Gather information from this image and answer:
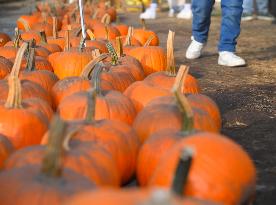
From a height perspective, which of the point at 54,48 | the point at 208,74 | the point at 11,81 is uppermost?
the point at 11,81

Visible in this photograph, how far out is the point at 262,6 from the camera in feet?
41.7

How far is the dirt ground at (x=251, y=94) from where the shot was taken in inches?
110

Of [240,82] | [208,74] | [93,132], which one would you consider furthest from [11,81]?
[208,74]


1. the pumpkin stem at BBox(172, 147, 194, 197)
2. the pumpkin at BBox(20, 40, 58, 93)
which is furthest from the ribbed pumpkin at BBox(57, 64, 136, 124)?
the pumpkin stem at BBox(172, 147, 194, 197)

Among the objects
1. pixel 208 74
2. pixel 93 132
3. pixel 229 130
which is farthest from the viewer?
pixel 208 74

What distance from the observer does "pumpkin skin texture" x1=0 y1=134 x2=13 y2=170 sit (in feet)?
6.98

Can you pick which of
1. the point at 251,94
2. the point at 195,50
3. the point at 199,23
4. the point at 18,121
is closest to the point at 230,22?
the point at 199,23

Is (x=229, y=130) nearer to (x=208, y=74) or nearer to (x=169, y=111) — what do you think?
(x=169, y=111)

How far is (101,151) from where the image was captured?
1.90 m

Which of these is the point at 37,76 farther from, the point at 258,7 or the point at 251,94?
the point at 258,7

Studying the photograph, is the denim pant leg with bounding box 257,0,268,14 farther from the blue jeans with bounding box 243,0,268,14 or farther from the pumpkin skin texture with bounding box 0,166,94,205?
the pumpkin skin texture with bounding box 0,166,94,205

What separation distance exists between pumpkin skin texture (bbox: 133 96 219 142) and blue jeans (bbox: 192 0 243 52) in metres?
3.35

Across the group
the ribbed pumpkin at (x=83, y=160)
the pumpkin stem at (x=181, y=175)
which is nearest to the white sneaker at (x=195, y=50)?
the ribbed pumpkin at (x=83, y=160)

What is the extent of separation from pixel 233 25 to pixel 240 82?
961 millimetres
